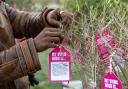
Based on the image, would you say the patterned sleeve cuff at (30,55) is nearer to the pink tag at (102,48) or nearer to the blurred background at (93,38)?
the blurred background at (93,38)

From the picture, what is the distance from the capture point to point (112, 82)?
1.91 m

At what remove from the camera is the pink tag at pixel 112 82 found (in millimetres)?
1876

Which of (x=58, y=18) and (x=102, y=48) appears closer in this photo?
(x=102, y=48)

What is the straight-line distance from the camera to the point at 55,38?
239 centimetres

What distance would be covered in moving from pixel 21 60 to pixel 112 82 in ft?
2.16

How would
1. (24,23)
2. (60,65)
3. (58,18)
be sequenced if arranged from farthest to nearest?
1. (24,23)
2. (58,18)
3. (60,65)

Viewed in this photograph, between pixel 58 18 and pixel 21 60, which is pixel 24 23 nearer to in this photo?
pixel 58 18

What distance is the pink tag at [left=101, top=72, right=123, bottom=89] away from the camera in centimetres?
188

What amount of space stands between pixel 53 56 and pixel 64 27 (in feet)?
0.61

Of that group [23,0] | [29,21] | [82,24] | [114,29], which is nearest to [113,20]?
[114,29]

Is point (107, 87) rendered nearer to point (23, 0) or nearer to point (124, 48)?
point (124, 48)

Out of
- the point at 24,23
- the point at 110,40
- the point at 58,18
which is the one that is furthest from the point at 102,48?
the point at 24,23

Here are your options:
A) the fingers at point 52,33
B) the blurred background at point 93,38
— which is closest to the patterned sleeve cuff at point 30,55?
Answer: the fingers at point 52,33

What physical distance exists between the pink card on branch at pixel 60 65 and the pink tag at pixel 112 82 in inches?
21.2
